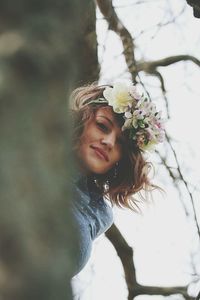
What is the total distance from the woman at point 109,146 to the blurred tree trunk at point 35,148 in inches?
51.7

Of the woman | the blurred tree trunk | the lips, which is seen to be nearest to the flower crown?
the woman

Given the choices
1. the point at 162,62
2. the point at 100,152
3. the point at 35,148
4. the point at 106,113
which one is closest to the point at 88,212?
the point at 100,152

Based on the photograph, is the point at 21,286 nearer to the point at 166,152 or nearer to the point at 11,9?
the point at 11,9

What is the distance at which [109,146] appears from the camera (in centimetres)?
184

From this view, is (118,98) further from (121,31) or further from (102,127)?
(121,31)

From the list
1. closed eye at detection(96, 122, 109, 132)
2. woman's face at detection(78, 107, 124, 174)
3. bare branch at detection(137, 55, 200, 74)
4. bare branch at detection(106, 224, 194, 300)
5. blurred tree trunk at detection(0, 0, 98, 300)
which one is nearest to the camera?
blurred tree trunk at detection(0, 0, 98, 300)

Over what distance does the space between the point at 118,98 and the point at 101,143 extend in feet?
0.87

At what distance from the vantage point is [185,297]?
3027mm

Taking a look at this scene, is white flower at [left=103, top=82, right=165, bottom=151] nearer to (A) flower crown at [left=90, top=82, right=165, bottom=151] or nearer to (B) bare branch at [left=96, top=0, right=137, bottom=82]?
(A) flower crown at [left=90, top=82, right=165, bottom=151]

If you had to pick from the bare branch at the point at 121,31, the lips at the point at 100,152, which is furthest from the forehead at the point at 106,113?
the bare branch at the point at 121,31

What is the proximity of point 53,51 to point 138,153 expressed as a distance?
5.21 feet

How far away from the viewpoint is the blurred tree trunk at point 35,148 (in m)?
0.38

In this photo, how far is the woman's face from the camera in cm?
179

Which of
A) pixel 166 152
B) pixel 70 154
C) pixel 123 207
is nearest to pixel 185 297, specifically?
pixel 166 152
